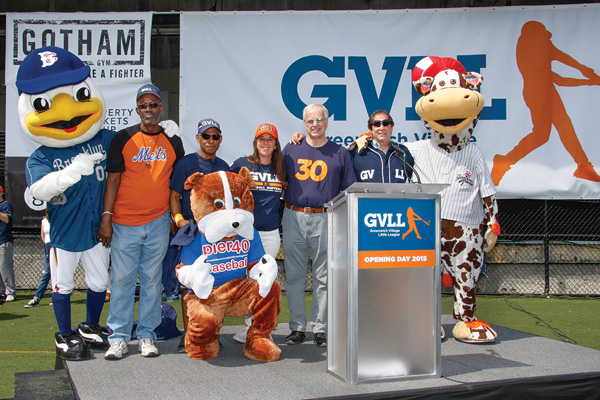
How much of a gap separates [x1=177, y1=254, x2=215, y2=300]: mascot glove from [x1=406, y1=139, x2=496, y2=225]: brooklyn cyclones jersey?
1.74 metres

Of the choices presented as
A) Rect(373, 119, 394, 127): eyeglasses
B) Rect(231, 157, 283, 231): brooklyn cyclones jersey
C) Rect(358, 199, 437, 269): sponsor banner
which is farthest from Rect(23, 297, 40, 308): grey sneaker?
Rect(358, 199, 437, 269): sponsor banner

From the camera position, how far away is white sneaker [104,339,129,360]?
3297mm

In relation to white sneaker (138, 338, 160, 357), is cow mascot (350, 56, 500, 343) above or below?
above

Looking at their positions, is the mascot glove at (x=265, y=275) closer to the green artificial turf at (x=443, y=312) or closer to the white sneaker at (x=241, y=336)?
the white sneaker at (x=241, y=336)

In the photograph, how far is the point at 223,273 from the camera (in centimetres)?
338

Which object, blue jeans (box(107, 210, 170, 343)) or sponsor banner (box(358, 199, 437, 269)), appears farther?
blue jeans (box(107, 210, 170, 343))

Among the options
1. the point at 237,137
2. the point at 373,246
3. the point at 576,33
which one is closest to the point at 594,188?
the point at 576,33

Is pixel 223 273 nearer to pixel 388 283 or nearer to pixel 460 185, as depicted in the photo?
pixel 388 283

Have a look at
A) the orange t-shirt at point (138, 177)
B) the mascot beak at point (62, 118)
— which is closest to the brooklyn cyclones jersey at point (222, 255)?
the orange t-shirt at point (138, 177)

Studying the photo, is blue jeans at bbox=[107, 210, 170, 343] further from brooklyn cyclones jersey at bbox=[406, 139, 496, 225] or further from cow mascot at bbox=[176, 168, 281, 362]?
brooklyn cyclones jersey at bbox=[406, 139, 496, 225]

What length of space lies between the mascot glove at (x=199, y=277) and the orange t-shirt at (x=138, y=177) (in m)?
0.50

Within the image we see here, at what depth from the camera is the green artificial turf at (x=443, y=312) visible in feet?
13.7

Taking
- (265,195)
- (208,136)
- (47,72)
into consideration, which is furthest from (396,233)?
(47,72)

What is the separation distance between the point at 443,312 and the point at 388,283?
3058 millimetres
